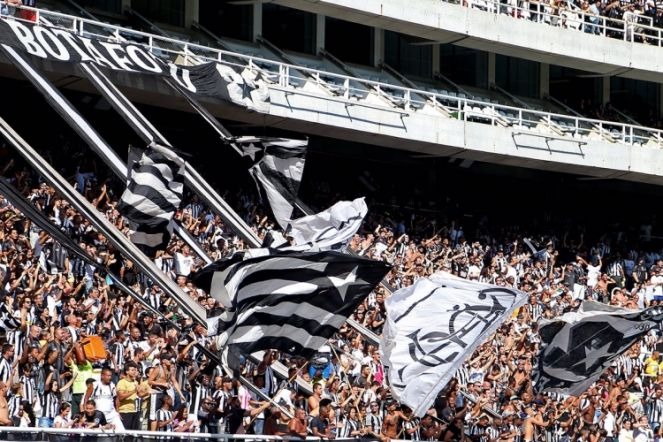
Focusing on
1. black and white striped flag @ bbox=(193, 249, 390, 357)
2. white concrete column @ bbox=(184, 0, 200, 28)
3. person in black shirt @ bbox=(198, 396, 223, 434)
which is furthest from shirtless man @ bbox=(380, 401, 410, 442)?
white concrete column @ bbox=(184, 0, 200, 28)

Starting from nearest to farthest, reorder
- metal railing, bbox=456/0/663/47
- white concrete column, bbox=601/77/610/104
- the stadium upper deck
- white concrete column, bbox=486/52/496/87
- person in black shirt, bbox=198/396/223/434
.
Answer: person in black shirt, bbox=198/396/223/434
the stadium upper deck
metal railing, bbox=456/0/663/47
white concrete column, bbox=486/52/496/87
white concrete column, bbox=601/77/610/104

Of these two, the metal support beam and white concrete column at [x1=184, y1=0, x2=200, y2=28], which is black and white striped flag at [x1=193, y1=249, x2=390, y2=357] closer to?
the metal support beam

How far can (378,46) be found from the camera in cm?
4053

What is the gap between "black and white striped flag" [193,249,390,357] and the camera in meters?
21.0

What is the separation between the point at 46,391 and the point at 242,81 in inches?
511

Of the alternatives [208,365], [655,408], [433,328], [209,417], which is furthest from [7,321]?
[655,408]

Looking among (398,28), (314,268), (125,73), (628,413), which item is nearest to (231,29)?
(398,28)

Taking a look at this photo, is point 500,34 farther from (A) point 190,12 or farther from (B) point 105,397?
(B) point 105,397

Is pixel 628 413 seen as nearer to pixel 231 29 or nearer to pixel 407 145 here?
pixel 407 145

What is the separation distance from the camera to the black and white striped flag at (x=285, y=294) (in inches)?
828

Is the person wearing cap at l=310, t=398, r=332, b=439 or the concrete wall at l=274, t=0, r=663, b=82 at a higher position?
the concrete wall at l=274, t=0, r=663, b=82

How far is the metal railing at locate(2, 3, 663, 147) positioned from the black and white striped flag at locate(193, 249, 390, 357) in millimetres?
8632

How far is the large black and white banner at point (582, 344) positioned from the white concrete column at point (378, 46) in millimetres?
15599

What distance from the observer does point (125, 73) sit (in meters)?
30.6
